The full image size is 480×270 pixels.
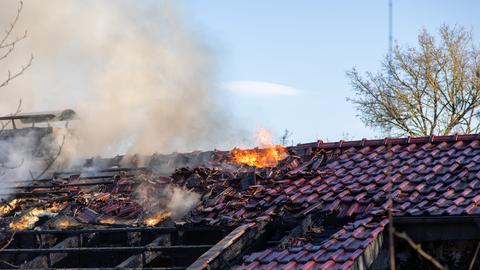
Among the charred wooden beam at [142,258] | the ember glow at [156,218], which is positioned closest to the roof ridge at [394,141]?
the ember glow at [156,218]

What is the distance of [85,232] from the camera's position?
11367 mm

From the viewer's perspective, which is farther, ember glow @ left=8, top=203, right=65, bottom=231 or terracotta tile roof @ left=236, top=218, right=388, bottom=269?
ember glow @ left=8, top=203, right=65, bottom=231

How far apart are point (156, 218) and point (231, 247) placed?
2497mm

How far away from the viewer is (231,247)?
9617 millimetres

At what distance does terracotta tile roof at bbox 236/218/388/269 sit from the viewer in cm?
827

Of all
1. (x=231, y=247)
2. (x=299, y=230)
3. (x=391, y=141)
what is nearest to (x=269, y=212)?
(x=299, y=230)

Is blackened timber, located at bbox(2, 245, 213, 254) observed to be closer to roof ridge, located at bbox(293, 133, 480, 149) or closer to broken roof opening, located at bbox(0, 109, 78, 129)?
roof ridge, located at bbox(293, 133, 480, 149)

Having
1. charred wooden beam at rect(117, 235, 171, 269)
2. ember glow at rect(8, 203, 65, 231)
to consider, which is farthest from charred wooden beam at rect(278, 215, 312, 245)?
ember glow at rect(8, 203, 65, 231)

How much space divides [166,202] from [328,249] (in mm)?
4266

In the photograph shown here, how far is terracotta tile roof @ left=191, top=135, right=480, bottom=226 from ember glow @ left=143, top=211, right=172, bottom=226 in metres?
0.59

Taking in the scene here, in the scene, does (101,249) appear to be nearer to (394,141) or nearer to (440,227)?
(440,227)

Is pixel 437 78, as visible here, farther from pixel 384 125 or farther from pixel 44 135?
pixel 44 135

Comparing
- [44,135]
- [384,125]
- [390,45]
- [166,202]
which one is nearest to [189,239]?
[166,202]

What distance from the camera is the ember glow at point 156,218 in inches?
460
